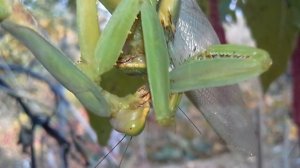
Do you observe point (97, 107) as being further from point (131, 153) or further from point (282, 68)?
point (131, 153)

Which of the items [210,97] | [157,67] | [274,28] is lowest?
[274,28]

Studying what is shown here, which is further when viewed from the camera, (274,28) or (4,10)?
(274,28)

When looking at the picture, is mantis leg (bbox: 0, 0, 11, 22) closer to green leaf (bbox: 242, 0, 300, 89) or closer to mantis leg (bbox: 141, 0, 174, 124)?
mantis leg (bbox: 141, 0, 174, 124)

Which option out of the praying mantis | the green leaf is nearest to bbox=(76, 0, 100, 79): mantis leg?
the praying mantis

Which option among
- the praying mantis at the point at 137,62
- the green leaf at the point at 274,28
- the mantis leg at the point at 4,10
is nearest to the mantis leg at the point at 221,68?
the praying mantis at the point at 137,62

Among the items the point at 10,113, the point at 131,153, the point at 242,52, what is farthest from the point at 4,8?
the point at 131,153

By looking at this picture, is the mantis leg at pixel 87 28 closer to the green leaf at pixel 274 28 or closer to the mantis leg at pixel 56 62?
the mantis leg at pixel 56 62

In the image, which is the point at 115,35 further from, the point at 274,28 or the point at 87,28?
the point at 274,28

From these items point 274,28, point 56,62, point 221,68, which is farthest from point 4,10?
point 274,28

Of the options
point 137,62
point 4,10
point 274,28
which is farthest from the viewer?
point 274,28
